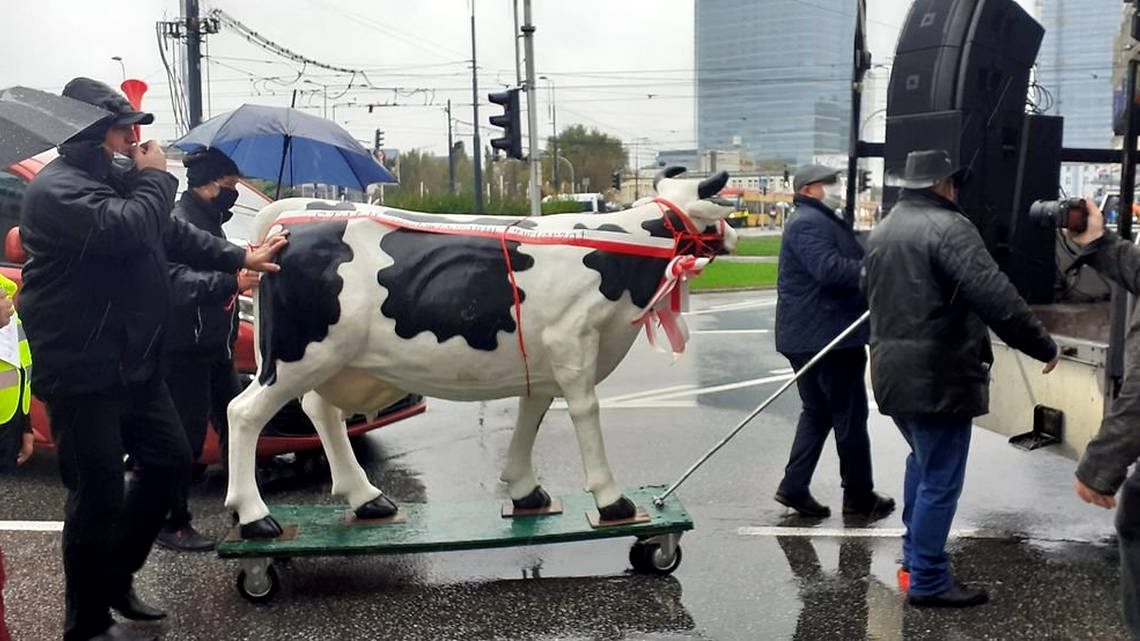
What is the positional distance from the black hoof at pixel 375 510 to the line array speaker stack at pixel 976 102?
311 centimetres

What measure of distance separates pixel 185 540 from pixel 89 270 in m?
1.85

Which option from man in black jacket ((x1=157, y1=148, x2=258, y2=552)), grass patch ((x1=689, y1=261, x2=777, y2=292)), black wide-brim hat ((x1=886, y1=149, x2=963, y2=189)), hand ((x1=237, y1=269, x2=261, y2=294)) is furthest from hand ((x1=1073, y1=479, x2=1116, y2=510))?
grass patch ((x1=689, y1=261, x2=777, y2=292))

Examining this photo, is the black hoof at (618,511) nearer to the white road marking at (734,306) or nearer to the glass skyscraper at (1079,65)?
the glass skyscraper at (1079,65)

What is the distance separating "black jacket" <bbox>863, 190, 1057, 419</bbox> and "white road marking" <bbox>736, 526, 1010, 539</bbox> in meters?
1.15

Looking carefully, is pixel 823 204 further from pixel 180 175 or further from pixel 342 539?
pixel 180 175

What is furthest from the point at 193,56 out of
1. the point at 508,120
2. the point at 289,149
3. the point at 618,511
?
the point at 618,511

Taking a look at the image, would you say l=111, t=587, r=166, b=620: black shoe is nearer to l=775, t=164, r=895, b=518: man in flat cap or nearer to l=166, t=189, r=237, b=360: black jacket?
l=166, t=189, r=237, b=360: black jacket

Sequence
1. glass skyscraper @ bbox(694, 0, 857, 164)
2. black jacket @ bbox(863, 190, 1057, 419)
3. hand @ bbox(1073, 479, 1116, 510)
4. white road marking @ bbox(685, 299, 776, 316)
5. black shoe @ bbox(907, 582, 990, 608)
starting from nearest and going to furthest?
hand @ bbox(1073, 479, 1116, 510) < black jacket @ bbox(863, 190, 1057, 419) < black shoe @ bbox(907, 582, 990, 608) < white road marking @ bbox(685, 299, 776, 316) < glass skyscraper @ bbox(694, 0, 857, 164)

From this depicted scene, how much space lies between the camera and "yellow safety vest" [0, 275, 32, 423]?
11.5 ft

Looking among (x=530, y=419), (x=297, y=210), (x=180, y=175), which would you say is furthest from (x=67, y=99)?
(x=180, y=175)

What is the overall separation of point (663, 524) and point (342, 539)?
4.34 feet

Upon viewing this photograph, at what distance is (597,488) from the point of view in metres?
4.39

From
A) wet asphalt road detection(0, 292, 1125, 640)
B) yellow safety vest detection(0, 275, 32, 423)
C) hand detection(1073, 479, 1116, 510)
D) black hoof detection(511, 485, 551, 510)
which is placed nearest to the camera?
hand detection(1073, 479, 1116, 510)

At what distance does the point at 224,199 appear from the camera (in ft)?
16.8
